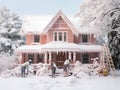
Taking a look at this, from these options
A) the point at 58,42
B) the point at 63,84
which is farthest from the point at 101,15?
the point at 58,42

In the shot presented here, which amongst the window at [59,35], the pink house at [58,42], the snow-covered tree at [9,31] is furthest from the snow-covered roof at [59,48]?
the snow-covered tree at [9,31]

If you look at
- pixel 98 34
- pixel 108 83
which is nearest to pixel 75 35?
pixel 98 34

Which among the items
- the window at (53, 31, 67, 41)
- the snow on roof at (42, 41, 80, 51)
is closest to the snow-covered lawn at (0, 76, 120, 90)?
the snow on roof at (42, 41, 80, 51)

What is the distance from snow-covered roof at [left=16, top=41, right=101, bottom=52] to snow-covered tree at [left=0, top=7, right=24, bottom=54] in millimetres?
11944

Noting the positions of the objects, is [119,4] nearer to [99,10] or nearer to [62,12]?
[99,10]

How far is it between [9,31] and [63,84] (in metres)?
30.3

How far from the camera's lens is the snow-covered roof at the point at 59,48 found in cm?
3953

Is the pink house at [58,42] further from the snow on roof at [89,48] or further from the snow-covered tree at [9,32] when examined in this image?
the snow-covered tree at [9,32]

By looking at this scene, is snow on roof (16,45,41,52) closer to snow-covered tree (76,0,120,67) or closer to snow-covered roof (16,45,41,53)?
snow-covered roof (16,45,41,53)

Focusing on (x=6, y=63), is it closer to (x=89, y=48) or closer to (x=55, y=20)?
(x=55, y=20)

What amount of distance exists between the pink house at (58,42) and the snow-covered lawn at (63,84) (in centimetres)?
1108

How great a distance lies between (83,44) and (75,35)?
65.8 inches

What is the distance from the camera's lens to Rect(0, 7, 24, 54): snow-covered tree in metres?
54.1

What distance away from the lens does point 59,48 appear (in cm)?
3947
